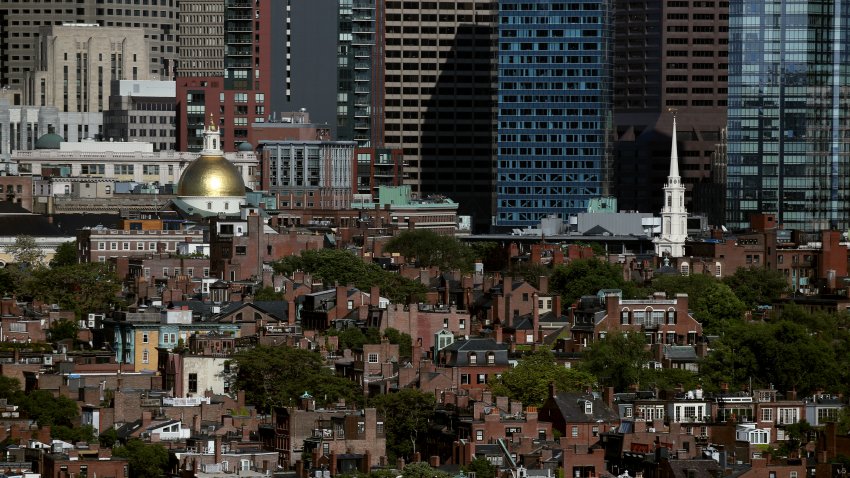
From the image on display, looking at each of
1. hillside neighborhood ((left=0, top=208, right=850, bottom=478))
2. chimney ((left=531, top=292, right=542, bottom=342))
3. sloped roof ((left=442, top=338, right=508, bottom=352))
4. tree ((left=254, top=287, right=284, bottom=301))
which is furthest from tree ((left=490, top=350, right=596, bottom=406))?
tree ((left=254, top=287, right=284, bottom=301))

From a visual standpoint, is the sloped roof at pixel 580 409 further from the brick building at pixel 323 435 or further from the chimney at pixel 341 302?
the chimney at pixel 341 302

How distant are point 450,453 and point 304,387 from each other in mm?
17606

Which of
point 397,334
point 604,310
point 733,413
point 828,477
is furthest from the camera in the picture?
point 604,310

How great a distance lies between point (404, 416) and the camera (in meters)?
142

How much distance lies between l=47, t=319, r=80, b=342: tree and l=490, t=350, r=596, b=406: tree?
33.1 metres

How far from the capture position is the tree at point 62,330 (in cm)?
18138

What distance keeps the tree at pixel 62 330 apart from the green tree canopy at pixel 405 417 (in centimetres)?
3979

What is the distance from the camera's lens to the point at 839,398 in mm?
157750

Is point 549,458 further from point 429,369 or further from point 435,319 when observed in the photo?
point 435,319

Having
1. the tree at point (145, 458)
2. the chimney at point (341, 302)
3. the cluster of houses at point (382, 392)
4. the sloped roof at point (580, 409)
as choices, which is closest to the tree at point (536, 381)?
the cluster of houses at point (382, 392)

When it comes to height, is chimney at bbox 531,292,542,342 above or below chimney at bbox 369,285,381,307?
below

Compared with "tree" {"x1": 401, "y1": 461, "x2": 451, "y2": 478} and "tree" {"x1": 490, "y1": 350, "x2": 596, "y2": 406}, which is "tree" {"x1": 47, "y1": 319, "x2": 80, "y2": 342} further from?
"tree" {"x1": 401, "y1": 461, "x2": 451, "y2": 478}

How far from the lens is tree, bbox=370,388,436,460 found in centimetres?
13875

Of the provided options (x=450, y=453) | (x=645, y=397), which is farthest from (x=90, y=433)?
(x=645, y=397)
